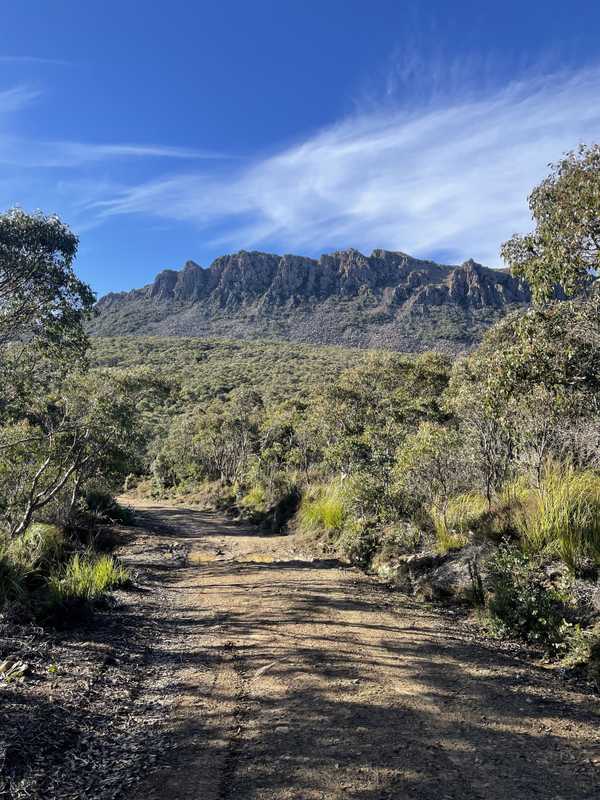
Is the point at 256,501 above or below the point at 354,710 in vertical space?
below

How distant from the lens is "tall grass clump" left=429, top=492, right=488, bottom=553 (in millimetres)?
9031

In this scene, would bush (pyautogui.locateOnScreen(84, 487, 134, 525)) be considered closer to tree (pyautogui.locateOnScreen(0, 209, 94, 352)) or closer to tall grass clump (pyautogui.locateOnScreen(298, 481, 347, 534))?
tall grass clump (pyautogui.locateOnScreen(298, 481, 347, 534))

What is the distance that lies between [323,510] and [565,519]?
9.25 meters

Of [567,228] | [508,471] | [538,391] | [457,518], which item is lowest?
[457,518]

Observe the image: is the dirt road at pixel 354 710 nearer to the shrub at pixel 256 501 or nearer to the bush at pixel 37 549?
the bush at pixel 37 549

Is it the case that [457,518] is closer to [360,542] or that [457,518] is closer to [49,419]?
[360,542]

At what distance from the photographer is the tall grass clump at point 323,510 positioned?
47.3ft

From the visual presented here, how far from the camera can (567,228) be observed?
5930 millimetres

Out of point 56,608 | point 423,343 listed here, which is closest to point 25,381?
point 56,608

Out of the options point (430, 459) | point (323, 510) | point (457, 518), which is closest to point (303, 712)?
point (457, 518)

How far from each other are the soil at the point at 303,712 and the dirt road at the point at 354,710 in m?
0.02

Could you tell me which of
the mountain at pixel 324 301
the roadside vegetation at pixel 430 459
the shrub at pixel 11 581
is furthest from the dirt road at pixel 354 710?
the mountain at pixel 324 301

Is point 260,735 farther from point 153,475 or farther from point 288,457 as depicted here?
point 153,475

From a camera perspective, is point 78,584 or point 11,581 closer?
point 11,581
